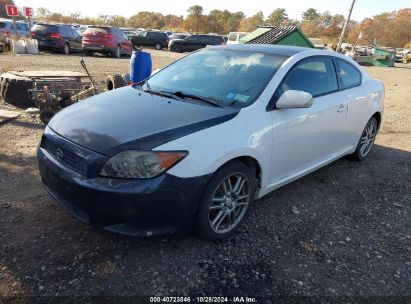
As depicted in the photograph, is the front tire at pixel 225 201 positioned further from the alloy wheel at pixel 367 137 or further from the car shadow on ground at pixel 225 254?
the alloy wheel at pixel 367 137

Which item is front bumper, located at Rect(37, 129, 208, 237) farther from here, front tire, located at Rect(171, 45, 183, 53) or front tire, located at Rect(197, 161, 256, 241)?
front tire, located at Rect(171, 45, 183, 53)

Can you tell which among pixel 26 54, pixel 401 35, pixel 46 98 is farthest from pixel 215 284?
pixel 401 35

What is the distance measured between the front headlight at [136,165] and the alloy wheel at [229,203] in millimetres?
588

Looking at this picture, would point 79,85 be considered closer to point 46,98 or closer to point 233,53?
point 46,98

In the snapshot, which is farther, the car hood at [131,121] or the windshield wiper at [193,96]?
the windshield wiper at [193,96]

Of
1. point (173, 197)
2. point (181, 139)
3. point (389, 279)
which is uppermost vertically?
point (181, 139)

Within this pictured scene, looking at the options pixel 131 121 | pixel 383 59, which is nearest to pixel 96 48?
pixel 131 121

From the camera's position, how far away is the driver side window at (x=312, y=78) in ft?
11.8

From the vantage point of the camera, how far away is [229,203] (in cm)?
316

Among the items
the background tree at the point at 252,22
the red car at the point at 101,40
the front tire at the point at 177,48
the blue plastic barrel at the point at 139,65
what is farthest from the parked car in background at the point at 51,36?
the background tree at the point at 252,22

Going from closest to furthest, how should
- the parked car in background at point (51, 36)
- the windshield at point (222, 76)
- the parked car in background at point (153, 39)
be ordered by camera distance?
the windshield at point (222, 76) → the parked car in background at point (51, 36) → the parked car in background at point (153, 39)

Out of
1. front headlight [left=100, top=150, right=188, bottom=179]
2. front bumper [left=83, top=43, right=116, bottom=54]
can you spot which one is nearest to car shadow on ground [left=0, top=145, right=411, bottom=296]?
front headlight [left=100, top=150, right=188, bottom=179]

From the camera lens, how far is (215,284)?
2.69 meters

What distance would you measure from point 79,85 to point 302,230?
5.09 m
